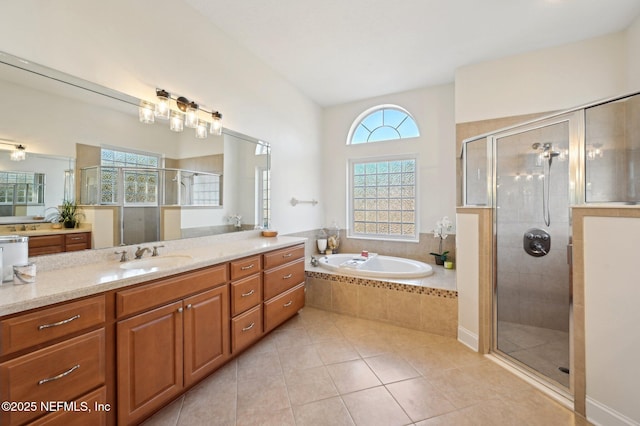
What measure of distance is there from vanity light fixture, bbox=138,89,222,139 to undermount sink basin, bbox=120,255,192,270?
1028mm

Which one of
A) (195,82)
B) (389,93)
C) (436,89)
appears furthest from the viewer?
(389,93)

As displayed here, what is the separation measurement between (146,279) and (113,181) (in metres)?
0.83

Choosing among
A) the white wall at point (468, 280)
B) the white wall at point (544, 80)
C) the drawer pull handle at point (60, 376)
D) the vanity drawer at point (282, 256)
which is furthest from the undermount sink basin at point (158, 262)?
the white wall at point (544, 80)

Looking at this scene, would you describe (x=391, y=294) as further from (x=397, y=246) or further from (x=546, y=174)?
(x=546, y=174)

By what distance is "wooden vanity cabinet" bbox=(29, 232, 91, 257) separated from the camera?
144 cm

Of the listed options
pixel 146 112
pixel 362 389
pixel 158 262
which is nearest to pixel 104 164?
pixel 146 112

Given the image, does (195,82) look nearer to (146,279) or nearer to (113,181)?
(113,181)

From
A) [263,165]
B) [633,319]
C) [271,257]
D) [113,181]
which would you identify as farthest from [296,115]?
[633,319]

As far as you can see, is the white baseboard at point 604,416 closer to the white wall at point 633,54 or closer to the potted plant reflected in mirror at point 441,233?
the potted plant reflected in mirror at point 441,233

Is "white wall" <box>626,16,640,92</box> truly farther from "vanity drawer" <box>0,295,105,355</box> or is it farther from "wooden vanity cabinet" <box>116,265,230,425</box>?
"vanity drawer" <box>0,295,105,355</box>

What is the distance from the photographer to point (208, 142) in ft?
7.90

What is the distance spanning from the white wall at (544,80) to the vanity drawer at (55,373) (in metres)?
3.78

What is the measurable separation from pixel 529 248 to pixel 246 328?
2620 mm

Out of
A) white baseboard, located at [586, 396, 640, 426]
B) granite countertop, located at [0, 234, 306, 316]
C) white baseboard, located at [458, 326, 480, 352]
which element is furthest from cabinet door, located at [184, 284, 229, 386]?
white baseboard, located at [586, 396, 640, 426]
